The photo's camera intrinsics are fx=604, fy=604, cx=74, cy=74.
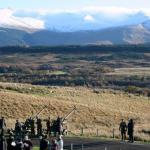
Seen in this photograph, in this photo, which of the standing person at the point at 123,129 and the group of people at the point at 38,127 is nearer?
the group of people at the point at 38,127

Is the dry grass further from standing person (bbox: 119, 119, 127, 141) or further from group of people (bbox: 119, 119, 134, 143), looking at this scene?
group of people (bbox: 119, 119, 134, 143)

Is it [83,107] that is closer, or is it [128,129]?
[128,129]

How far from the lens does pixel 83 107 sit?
71.2 meters

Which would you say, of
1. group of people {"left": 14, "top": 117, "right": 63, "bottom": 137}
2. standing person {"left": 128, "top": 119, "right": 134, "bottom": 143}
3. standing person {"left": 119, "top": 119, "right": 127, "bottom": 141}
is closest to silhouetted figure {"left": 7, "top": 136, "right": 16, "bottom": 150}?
group of people {"left": 14, "top": 117, "right": 63, "bottom": 137}

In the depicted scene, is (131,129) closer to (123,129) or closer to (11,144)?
(123,129)

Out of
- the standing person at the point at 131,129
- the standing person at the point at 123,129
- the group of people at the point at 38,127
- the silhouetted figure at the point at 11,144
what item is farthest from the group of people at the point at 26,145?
the standing person at the point at 123,129

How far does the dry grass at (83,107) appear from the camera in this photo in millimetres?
61031

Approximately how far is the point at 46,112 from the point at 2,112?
5242 mm

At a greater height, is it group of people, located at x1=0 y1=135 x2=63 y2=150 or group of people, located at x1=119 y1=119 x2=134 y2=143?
group of people, located at x1=0 y1=135 x2=63 y2=150

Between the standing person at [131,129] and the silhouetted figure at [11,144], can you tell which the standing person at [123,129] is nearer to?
the standing person at [131,129]

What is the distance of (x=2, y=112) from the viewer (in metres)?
64.4

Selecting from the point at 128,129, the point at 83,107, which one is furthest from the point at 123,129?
the point at 83,107

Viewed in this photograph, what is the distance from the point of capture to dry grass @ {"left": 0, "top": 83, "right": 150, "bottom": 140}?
61031 mm

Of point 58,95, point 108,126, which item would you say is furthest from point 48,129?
point 58,95
